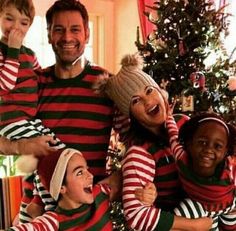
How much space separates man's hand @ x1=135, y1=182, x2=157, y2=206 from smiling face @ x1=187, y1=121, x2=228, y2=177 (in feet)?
0.58

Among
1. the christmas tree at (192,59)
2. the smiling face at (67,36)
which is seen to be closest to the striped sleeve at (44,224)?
the smiling face at (67,36)

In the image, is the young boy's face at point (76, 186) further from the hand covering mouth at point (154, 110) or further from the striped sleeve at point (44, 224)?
the hand covering mouth at point (154, 110)

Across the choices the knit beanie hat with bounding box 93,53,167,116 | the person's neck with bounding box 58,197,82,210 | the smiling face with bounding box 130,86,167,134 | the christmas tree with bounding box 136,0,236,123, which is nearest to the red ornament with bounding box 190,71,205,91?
the christmas tree with bounding box 136,0,236,123

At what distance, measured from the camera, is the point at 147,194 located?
151 centimetres

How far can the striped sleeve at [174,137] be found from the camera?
161 centimetres

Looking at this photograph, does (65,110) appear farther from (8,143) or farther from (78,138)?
(8,143)

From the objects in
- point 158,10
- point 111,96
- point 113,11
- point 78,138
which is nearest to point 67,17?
point 111,96

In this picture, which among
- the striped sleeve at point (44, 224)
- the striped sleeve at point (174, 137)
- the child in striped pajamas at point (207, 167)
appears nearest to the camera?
the striped sleeve at point (44, 224)

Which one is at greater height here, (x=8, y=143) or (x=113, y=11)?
(x=113, y=11)

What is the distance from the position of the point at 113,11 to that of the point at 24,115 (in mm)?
3331

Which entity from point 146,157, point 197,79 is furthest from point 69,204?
point 197,79

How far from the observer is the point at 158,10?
9.58 feet

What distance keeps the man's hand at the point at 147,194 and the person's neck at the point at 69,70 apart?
0.62 m

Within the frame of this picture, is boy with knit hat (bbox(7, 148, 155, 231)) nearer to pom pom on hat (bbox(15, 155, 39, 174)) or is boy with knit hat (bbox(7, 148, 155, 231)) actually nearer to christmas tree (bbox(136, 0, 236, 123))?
pom pom on hat (bbox(15, 155, 39, 174))
